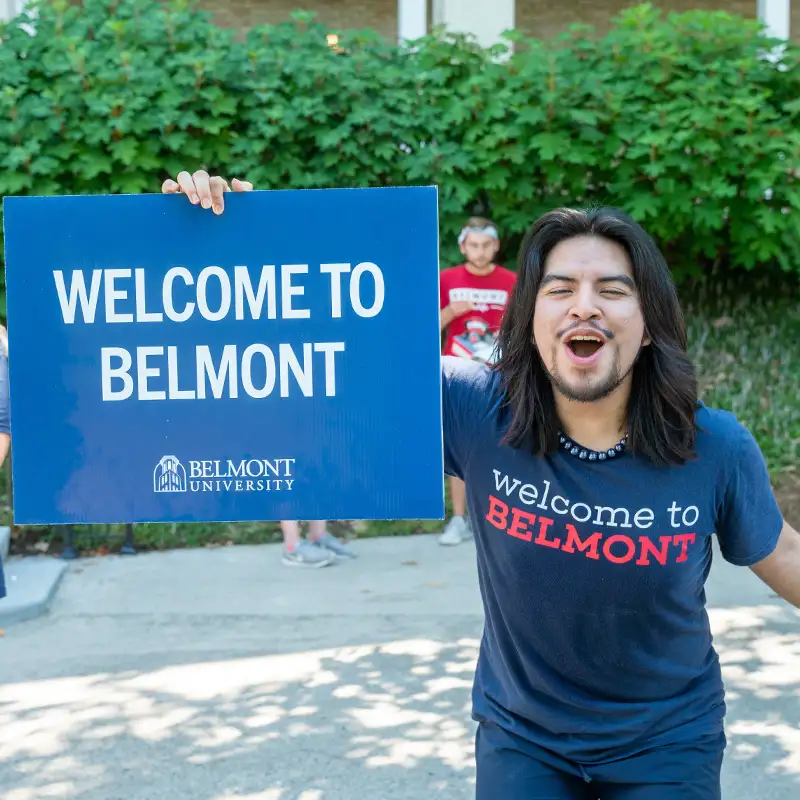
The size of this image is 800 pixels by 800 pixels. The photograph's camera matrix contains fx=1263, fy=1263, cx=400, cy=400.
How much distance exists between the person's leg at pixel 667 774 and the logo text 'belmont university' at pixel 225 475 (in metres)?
0.82

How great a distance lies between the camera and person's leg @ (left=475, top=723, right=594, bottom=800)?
2281 millimetres

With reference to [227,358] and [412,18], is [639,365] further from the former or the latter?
[412,18]

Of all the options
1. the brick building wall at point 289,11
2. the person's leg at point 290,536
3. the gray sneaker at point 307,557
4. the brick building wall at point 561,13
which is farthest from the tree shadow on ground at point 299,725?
the brick building wall at point 561,13

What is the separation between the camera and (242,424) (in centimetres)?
252

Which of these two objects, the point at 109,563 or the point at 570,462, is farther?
the point at 109,563

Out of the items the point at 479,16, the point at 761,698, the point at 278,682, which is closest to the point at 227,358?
the point at 278,682

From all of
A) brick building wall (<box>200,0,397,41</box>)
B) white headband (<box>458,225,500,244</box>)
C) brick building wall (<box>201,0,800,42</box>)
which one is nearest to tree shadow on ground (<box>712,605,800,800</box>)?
white headband (<box>458,225,500,244</box>)

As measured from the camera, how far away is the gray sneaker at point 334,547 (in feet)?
25.4

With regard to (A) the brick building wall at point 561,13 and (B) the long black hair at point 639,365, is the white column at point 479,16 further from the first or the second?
(B) the long black hair at point 639,365

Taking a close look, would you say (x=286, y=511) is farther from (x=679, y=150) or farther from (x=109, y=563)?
(x=679, y=150)

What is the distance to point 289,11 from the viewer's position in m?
14.4

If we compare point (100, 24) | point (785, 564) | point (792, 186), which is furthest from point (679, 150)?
point (785, 564)

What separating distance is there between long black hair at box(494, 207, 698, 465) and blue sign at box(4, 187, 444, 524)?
190mm

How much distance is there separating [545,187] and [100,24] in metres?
3.68
